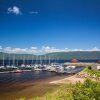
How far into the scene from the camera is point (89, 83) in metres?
35.7

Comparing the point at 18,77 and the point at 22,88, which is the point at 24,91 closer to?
the point at 22,88

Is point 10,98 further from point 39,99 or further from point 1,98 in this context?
point 39,99

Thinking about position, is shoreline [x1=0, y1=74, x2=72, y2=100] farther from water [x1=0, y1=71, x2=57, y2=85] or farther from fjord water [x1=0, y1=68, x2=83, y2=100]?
water [x1=0, y1=71, x2=57, y2=85]

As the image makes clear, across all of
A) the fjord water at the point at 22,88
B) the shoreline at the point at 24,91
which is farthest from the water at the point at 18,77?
the shoreline at the point at 24,91

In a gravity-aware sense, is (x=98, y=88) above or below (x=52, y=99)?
above

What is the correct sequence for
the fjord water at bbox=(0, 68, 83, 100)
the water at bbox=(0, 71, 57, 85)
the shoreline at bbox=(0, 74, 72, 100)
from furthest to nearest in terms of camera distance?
the water at bbox=(0, 71, 57, 85) → the fjord water at bbox=(0, 68, 83, 100) → the shoreline at bbox=(0, 74, 72, 100)

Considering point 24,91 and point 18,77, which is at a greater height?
point 18,77

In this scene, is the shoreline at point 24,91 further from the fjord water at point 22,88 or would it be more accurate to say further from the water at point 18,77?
the water at point 18,77

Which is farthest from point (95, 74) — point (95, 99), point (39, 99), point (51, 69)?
point (51, 69)

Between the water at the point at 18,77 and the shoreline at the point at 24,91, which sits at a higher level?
the water at the point at 18,77

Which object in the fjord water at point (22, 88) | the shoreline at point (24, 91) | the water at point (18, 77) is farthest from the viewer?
the water at point (18, 77)

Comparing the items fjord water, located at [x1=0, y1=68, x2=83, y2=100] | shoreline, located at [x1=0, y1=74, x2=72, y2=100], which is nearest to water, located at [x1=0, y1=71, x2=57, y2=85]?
fjord water, located at [x1=0, y1=68, x2=83, y2=100]

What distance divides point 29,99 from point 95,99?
25.7m

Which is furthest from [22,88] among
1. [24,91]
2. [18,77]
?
[18,77]
